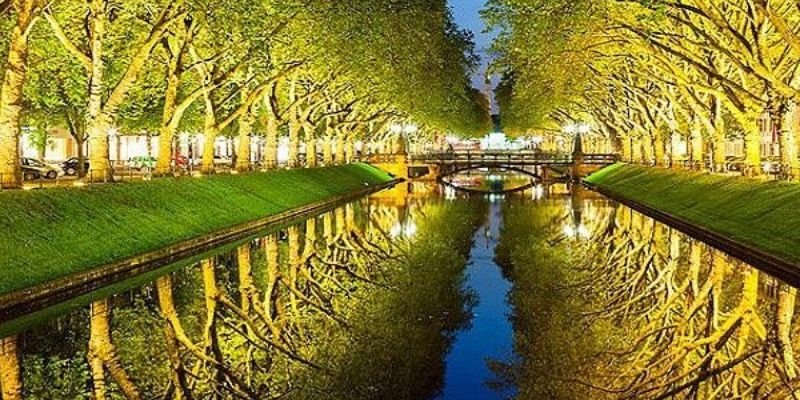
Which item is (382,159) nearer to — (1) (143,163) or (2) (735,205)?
(1) (143,163)

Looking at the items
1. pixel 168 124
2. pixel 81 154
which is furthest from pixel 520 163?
pixel 168 124

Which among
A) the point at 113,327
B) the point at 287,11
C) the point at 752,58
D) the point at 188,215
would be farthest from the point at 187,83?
the point at 113,327

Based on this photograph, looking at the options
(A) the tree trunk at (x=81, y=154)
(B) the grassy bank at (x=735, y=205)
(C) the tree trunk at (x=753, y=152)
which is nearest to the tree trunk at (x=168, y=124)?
→ (A) the tree trunk at (x=81, y=154)

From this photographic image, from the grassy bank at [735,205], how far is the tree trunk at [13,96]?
24.2 metres

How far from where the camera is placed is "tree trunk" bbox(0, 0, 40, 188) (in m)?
30.0

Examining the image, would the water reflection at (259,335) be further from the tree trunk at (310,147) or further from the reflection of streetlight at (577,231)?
the tree trunk at (310,147)

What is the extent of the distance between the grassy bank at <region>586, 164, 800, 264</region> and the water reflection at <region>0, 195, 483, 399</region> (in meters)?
10.7

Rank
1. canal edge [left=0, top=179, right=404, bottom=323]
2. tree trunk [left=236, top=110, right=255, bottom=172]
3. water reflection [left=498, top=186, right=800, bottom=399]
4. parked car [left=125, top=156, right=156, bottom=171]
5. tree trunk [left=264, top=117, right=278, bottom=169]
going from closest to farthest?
1. water reflection [left=498, top=186, right=800, bottom=399]
2. canal edge [left=0, top=179, right=404, bottom=323]
3. tree trunk [left=236, top=110, right=255, bottom=172]
4. tree trunk [left=264, top=117, right=278, bottom=169]
5. parked car [left=125, top=156, right=156, bottom=171]

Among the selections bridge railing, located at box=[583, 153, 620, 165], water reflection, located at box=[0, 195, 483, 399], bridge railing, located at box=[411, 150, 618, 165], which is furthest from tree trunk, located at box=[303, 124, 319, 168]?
water reflection, located at box=[0, 195, 483, 399]

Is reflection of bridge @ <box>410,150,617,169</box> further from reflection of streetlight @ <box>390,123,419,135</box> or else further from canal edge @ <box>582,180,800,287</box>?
canal edge @ <box>582,180,800,287</box>

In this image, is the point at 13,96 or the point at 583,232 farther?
the point at 583,232

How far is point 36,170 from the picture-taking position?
6669cm

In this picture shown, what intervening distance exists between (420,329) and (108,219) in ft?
50.3

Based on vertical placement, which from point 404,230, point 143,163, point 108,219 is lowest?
point 404,230
